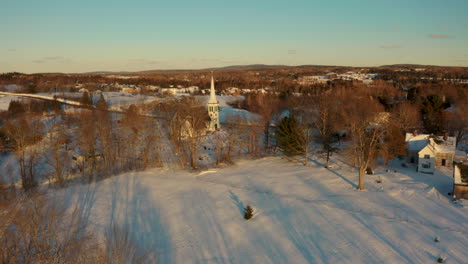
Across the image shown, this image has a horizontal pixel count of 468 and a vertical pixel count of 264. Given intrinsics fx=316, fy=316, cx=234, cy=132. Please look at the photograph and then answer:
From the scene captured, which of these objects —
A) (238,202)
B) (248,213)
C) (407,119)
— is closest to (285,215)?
(248,213)

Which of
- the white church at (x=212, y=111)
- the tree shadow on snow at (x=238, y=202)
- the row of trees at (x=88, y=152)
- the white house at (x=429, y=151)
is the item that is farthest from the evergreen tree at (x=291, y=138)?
the white church at (x=212, y=111)

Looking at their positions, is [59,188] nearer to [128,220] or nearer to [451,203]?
[128,220]

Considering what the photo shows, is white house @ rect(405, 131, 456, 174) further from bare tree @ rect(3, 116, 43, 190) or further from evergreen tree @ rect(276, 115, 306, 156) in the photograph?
bare tree @ rect(3, 116, 43, 190)

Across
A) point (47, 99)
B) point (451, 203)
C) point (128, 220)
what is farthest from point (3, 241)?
point (47, 99)

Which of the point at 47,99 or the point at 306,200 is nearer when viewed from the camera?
the point at 306,200

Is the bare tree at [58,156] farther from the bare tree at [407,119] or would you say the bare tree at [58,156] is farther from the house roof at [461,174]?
the bare tree at [407,119]

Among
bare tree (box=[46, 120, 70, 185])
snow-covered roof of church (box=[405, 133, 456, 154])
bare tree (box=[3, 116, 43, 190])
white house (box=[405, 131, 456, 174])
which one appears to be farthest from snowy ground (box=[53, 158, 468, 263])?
bare tree (box=[3, 116, 43, 190])
